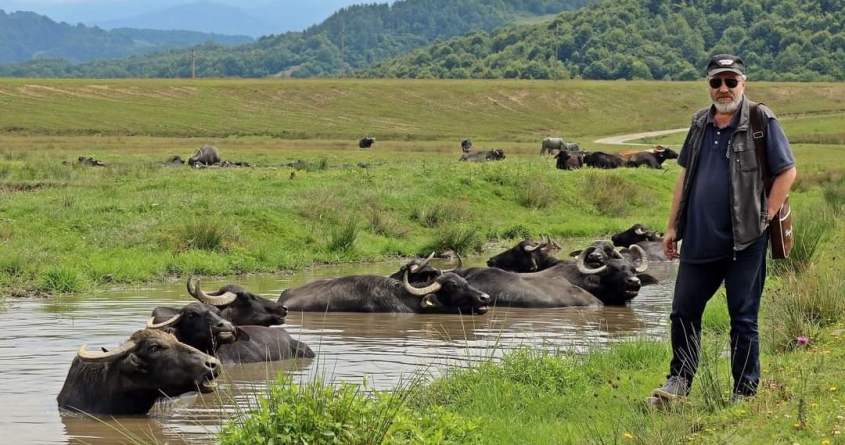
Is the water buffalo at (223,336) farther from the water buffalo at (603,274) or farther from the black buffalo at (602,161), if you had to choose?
the black buffalo at (602,161)

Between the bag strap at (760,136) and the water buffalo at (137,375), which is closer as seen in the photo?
the bag strap at (760,136)

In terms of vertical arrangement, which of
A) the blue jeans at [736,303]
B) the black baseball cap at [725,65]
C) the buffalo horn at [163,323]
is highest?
the black baseball cap at [725,65]

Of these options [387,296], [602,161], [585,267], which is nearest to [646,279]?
[585,267]

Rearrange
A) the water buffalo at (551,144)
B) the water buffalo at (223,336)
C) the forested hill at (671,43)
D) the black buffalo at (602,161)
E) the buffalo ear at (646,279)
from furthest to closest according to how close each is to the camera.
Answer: the forested hill at (671,43) < the water buffalo at (551,144) < the black buffalo at (602,161) < the buffalo ear at (646,279) < the water buffalo at (223,336)

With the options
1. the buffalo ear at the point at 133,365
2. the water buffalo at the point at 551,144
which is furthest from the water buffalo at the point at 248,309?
the water buffalo at the point at 551,144

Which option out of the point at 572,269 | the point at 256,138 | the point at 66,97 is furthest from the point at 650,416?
the point at 66,97

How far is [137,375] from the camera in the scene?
875 cm

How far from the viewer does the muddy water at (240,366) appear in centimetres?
845

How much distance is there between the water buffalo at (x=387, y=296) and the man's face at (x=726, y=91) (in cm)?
694

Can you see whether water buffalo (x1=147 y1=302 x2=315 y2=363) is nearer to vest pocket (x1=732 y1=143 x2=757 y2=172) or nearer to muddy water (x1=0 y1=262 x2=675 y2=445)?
muddy water (x1=0 y1=262 x2=675 y2=445)

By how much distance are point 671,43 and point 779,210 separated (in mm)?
127745

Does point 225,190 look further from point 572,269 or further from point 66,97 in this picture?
point 66,97

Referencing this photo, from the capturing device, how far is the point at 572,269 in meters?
16.1

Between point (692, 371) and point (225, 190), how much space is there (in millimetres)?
16999
